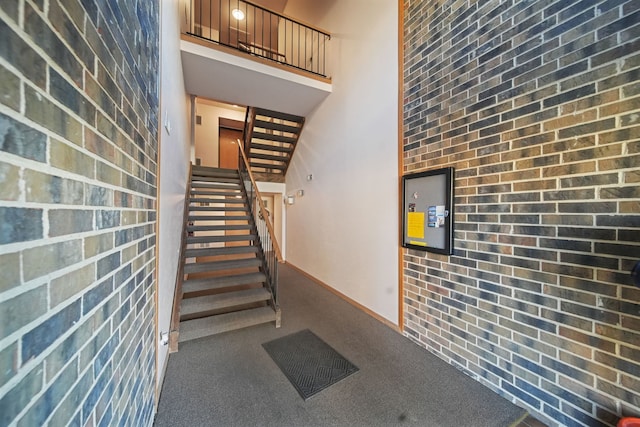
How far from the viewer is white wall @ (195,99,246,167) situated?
6789 mm

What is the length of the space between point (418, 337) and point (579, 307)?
1.28 meters

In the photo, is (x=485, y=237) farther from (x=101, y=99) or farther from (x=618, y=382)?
(x=101, y=99)

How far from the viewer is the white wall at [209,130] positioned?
6789 mm

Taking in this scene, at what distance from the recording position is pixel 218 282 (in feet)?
9.18

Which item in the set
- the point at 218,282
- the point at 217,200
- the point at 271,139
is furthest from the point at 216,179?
the point at 218,282

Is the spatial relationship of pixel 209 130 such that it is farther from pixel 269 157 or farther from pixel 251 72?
pixel 251 72

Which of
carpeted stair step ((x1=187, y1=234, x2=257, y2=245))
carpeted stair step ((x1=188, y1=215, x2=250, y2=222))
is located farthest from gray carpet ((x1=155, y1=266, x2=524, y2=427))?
carpeted stair step ((x1=188, y1=215, x2=250, y2=222))

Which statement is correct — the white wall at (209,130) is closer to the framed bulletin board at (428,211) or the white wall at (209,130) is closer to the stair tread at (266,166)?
the stair tread at (266,166)

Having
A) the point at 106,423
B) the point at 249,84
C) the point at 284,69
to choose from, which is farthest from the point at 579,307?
the point at 249,84

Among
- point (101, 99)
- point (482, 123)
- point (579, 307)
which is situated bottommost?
point (579, 307)

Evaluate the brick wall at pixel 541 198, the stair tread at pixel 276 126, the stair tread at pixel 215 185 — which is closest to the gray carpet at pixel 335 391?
the brick wall at pixel 541 198

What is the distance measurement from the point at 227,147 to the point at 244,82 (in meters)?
4.15

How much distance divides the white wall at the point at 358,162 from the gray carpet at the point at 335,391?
64cm

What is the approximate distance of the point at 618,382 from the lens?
122 cm
